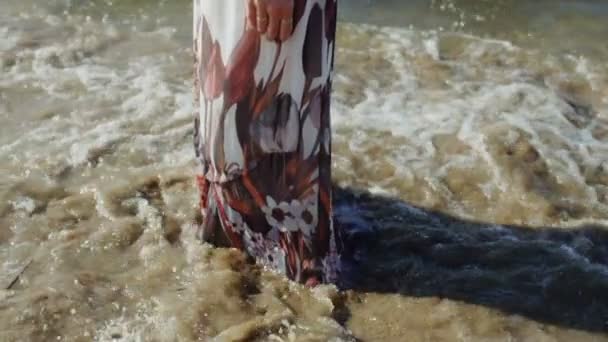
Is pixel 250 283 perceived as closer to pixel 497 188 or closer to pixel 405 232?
pixel 405 232

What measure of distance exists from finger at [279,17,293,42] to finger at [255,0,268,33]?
0.17 ft

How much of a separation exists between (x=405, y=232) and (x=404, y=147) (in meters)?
0.89

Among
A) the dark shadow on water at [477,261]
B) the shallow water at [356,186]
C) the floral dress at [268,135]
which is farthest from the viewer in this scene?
the dark shadow on water at [477,261]

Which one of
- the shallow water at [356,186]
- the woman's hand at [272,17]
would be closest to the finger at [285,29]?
the woman's hand at [272,17]

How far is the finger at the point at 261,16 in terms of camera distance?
2752 mm

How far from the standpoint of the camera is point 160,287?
3.22 metres

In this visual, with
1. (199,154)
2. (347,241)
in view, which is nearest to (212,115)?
(199,154)

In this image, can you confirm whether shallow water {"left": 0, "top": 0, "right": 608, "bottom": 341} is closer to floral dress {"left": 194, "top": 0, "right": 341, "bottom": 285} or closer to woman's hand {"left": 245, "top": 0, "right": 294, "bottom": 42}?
floral dress {"left": 194, "top": 0, "right": 341, "bottom": 285}

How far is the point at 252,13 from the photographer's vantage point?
110 inches

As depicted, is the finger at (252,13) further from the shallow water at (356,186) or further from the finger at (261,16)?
the shallow water at (356,186)

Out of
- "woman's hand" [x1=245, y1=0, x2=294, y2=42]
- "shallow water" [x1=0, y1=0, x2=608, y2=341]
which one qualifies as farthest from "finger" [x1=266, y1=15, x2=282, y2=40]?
"shallow water" [x1=0, y1=0, x2=608, y2=341]

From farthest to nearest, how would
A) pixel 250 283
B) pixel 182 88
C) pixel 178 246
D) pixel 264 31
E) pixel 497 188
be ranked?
pixel 182 88
pixel 497 188
pixel 178 246
pixel 250 283
pixel 264 31

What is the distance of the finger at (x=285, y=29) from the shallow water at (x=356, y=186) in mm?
932

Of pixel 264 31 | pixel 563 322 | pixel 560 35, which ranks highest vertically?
pixel 264 31
